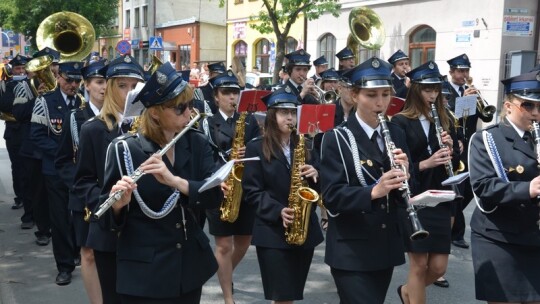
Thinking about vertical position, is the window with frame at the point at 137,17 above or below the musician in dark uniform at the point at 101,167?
above

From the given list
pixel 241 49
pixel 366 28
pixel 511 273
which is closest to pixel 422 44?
pixel 366 28

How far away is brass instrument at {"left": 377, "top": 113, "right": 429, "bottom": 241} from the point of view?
150 inches

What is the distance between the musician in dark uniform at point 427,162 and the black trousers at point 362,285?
3.81 feet

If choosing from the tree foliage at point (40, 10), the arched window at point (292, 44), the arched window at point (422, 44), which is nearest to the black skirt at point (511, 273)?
the arched window at point (422, 44)

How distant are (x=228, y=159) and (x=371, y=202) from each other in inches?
106

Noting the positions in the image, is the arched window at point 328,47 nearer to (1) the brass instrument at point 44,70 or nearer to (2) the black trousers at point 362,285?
(1) the brass instrument at point 44,70

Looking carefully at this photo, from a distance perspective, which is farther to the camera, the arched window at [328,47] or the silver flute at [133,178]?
the arched window at [328,47]

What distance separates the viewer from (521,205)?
406 cm

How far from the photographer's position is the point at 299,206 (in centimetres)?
481

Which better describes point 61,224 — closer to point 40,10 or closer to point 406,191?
point 406,191

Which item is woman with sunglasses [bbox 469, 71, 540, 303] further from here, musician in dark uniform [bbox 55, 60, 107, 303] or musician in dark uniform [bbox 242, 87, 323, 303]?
musician in dark uniform [bbox 55, 60, 107, 303]

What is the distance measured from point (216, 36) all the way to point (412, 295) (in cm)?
3740

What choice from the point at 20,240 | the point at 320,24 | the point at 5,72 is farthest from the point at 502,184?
the point at 320,24

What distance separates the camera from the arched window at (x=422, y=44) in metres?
20.9
